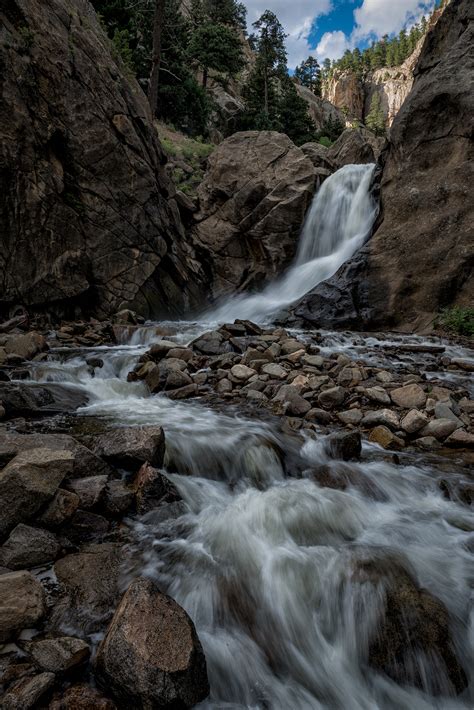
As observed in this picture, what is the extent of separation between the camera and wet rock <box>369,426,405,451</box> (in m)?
5.42

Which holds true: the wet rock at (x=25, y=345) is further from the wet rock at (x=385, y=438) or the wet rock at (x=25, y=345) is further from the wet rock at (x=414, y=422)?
the wet rock at (x=414, y=422)

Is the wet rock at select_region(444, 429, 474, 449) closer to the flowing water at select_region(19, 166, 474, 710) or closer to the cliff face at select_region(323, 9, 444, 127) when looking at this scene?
the flowing water at select_region(19, 166, 474, 710)

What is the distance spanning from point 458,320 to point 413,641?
34.6 feet

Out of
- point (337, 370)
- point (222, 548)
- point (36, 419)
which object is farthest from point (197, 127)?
point (222, 548)

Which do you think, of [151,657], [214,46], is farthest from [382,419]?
[214,46]

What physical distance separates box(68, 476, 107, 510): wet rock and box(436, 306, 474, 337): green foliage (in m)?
10.8

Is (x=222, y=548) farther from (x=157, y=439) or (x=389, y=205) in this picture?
(x=389, y=205)

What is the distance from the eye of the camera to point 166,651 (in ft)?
6.99

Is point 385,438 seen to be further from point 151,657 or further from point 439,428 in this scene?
point 151,657

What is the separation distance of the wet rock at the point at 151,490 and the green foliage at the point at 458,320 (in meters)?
10.2

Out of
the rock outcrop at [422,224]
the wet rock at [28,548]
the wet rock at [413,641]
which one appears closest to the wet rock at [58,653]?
the wet rock at [28,548]

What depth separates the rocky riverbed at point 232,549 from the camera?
2.23 meters

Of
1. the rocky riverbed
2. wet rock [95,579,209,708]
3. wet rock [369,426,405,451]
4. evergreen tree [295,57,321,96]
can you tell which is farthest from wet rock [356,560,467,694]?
evergreen tree [295,57,321,96]

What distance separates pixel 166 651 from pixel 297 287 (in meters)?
14.8
